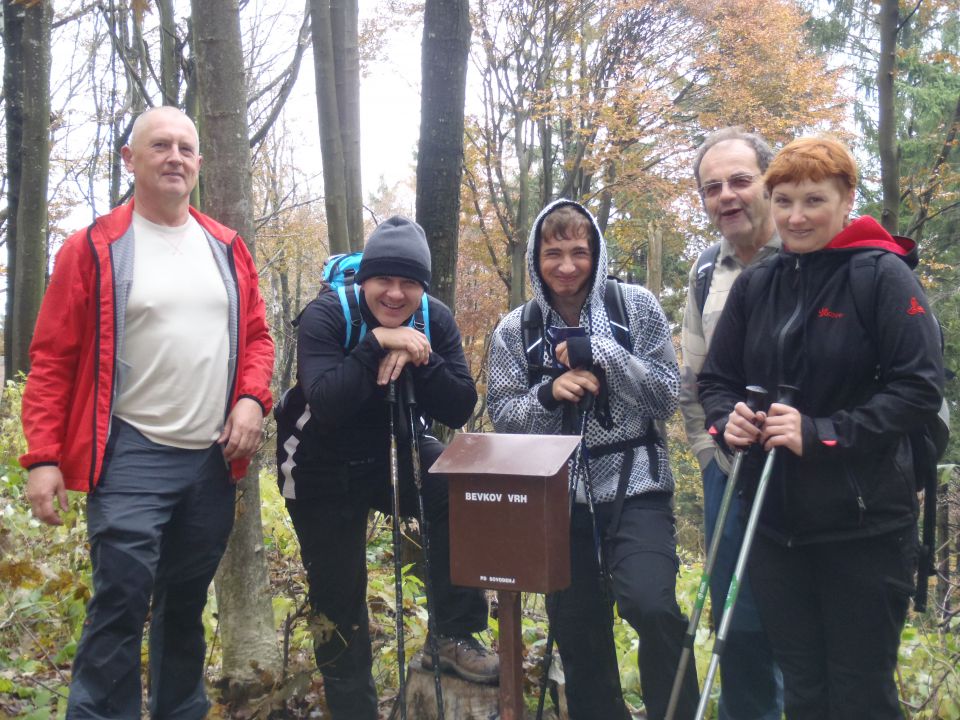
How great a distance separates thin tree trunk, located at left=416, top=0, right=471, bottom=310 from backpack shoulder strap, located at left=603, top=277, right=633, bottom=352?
4.22ft

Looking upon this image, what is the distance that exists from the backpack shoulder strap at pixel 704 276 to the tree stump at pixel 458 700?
1867 millimetres

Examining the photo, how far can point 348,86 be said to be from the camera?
8289 millimetres

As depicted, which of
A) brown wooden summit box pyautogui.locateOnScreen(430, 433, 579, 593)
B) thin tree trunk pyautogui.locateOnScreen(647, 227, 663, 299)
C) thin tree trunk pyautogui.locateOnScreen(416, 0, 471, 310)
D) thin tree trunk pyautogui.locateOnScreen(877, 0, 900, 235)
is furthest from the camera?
thin tree trunk pyautogui.locateOnScreen(647, 227, 663, 299)

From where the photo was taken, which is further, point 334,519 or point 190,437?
point 334,519

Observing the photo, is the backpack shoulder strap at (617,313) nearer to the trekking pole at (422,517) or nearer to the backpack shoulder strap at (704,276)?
the backpack shoulder strap at (704,276)

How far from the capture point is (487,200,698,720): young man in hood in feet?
10.2

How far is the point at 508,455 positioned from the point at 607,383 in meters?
0.62

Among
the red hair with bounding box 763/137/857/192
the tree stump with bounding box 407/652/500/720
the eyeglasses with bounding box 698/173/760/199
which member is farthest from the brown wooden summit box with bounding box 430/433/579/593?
the eyeglasses with bounding box 698/173/760/199

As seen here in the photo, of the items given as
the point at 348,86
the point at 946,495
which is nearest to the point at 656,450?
the point at 946,495

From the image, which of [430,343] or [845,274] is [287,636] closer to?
[430,343]

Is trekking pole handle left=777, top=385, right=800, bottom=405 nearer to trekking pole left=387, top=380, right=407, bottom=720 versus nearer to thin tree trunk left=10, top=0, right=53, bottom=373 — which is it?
trekking pole left=387, top=380, right=407, bottom=720

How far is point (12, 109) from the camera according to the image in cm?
960

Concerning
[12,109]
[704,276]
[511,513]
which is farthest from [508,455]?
[12,109]

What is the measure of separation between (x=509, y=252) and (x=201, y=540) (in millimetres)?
12074
